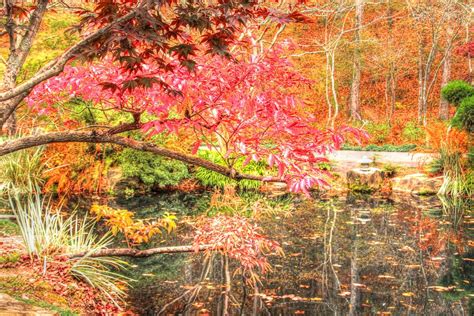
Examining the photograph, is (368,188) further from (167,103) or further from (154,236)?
(167,103)

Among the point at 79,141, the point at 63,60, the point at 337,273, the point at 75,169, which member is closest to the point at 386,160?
the point at 75,169

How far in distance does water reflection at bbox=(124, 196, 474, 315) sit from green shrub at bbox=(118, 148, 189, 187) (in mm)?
3534


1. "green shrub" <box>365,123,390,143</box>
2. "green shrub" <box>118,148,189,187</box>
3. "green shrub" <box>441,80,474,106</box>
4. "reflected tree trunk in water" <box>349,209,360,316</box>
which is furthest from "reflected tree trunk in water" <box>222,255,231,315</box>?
"green shrub" <box>365,123,390,143</box>

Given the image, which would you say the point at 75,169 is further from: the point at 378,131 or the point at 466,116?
the point at 378,131

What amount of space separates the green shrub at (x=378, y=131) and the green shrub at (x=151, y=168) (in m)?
8.04

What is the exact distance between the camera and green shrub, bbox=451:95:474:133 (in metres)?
9.91

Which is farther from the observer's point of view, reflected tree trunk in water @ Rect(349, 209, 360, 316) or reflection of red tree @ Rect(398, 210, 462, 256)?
reflection of red tree @ Rect(398, 210, 462, 256)

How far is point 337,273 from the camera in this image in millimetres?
5055

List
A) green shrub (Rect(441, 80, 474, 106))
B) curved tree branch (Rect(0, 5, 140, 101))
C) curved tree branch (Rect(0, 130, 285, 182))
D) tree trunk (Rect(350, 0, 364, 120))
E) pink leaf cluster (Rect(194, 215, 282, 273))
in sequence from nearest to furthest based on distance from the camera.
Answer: curved tree branch (Rect(0, 5, 140, 101)) < curved tree branch (Rect(0, 130, 285, 182)) < pink leaf cluster (Rect(194, 215, 282, 273)) < green shrub (Rect(441, 80, 474, 106)) < tree trunk (Rect(350, 0, 364, 120))

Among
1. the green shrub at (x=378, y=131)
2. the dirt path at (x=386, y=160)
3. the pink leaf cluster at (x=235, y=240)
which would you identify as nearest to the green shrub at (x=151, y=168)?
the dirt path at (x=386, y=160)

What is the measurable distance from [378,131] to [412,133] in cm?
121

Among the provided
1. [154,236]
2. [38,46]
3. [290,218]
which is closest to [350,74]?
[38,46]

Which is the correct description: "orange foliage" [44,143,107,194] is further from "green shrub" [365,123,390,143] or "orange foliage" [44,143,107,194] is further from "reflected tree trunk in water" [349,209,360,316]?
"green shrub" [365,123,390,143]

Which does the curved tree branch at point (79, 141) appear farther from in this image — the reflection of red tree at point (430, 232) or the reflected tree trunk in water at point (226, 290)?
the reflection of red tree at point (430, 232)
